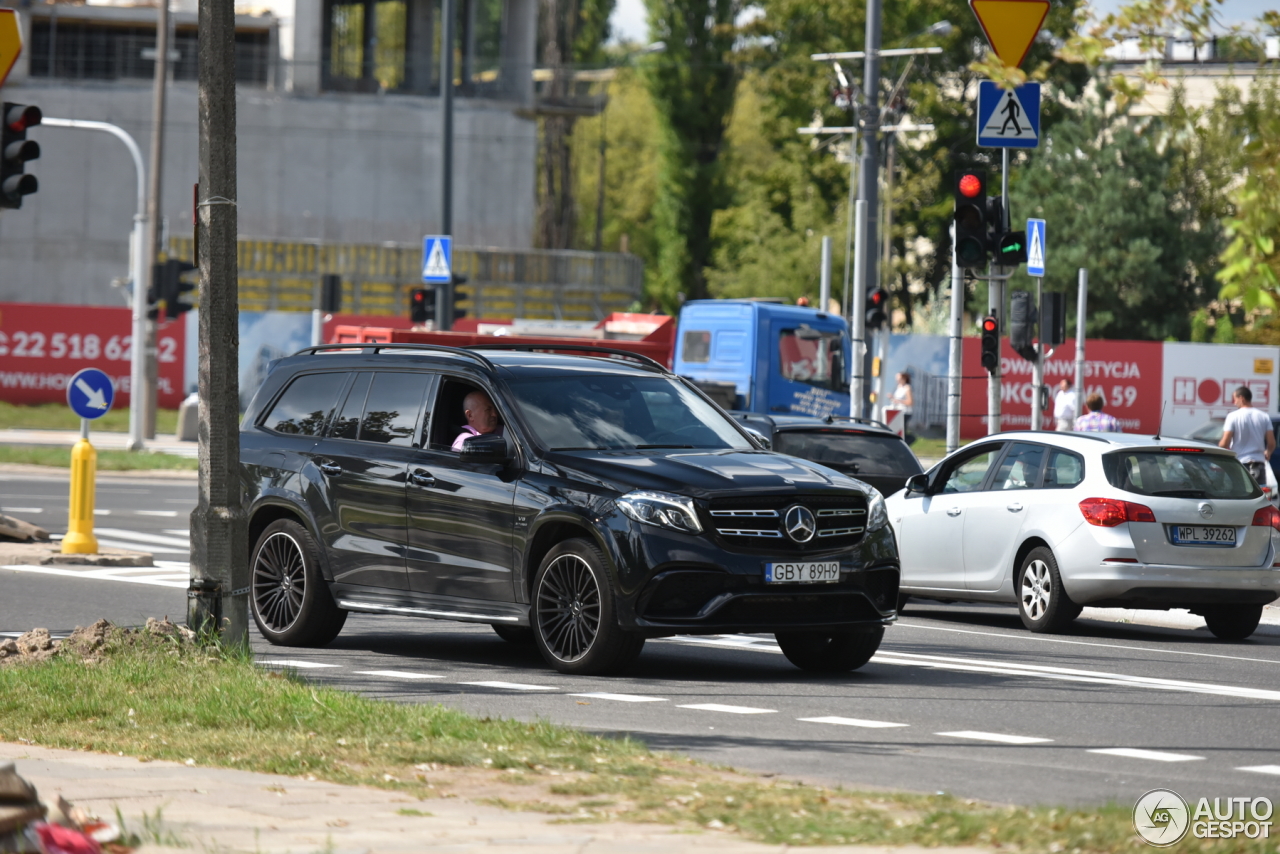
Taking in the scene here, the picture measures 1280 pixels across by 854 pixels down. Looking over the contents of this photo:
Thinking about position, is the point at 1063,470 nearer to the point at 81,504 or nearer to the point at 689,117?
the point at 81,504

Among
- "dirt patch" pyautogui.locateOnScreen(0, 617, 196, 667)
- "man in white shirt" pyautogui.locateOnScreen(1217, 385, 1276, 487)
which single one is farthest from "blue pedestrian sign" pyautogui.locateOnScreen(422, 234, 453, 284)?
"dirt patch" pyautogui.locateOnScreen(0, 617, 196, 667)

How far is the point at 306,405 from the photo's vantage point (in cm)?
1325

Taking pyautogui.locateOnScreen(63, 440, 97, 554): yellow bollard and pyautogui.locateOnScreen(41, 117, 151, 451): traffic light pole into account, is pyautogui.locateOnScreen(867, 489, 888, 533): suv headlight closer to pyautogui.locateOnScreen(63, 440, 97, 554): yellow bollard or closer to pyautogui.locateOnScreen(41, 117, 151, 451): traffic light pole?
pyautogui.locateOnScreen(63, 440, 97, 554): yellow bollard

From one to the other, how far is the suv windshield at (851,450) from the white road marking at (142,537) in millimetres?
6978

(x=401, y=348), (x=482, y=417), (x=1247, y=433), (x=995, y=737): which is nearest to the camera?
(x=995, y=737)

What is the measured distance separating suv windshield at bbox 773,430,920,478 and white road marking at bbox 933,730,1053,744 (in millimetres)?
8945

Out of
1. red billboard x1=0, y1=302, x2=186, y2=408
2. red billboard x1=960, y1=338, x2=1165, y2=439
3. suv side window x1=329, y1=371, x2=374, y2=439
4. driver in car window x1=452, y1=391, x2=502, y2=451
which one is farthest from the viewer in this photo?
red billboard x1=960, y1=338, x2=1165, y2=439

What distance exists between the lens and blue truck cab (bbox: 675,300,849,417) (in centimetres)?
3189

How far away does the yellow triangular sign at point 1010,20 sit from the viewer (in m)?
14.6

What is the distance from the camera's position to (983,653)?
13078 millimetres

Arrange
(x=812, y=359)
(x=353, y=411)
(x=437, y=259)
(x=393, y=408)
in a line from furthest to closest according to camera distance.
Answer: (x=437, y=259) < (x=812, y=359) < (x=353, y=411) < (x=393, y=408)

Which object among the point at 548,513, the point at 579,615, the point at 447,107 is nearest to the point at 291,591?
the point at 548,513

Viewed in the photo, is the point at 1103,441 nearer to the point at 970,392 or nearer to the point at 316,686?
the point at 316,686

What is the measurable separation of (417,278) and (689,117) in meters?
16.9
